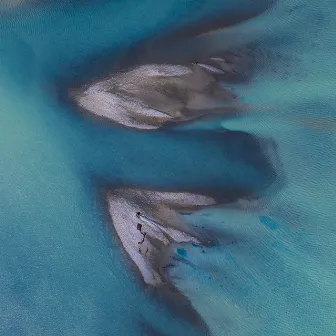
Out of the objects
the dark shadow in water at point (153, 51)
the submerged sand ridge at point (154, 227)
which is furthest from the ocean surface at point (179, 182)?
the submerged sand ridge at point (154, 227)

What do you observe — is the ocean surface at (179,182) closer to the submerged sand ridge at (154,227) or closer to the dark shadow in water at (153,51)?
the dark shadow in water at (153,51)

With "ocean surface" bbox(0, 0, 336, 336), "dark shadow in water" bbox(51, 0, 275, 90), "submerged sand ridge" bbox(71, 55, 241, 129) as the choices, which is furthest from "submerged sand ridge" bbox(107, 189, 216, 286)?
"dark shadow in water" bbox(51, 0, 275, 90)

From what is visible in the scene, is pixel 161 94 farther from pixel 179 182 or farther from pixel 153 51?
pixel 179 182

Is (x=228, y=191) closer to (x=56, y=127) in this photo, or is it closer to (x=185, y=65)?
(x=185, y=65)

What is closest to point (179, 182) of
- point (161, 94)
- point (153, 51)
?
point (161, 94)

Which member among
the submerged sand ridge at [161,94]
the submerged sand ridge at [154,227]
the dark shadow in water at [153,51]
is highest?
the dark shadow in water at [153,51]

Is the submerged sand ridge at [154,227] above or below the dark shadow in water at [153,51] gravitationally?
below
